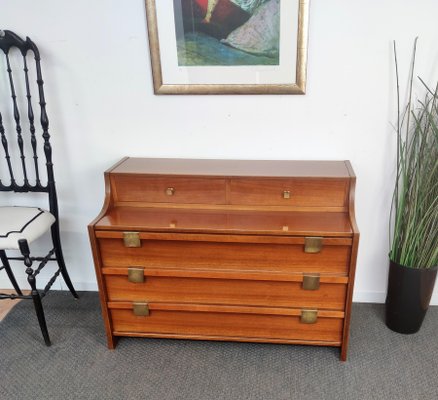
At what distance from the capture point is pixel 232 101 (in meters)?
1.77

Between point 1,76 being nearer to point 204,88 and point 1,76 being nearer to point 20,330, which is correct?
point 204,88

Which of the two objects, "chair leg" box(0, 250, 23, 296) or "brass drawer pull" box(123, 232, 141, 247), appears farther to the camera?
"chair leg" box(0, 250, 23, 296)

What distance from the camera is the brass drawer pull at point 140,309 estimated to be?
169 centimetres

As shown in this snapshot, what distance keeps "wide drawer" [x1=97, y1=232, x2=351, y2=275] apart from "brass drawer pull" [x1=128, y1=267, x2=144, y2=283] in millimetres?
25

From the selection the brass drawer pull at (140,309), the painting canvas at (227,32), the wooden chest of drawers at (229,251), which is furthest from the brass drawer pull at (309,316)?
the painting canvas at (227,32)

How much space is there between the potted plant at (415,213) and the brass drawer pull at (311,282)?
0.48 metres

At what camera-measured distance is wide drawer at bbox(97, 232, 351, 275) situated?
1.51m

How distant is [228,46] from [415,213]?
1.12 m

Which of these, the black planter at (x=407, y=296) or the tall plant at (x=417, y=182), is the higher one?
the tall plant at (x=417, y=182)

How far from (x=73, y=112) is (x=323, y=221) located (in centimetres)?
131

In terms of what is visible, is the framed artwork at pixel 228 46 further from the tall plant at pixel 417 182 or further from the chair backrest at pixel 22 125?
the chair backrest at pixel 22 125

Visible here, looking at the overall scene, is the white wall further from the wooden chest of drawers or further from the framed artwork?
the wooden chest of drawers

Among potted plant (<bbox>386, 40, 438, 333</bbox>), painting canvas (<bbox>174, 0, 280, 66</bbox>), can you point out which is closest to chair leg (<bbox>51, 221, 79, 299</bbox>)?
painting canvas (<bbox>174, 0, 280, 66</bbox>)

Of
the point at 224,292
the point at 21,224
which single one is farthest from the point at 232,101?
the point at 21,224
